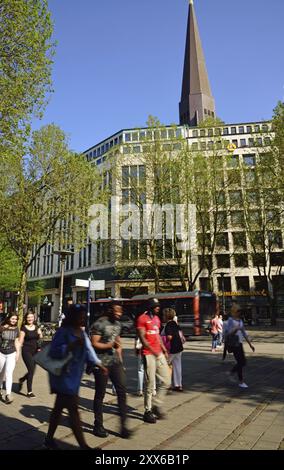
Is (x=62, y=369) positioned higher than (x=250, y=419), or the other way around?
(x=62, y=369)

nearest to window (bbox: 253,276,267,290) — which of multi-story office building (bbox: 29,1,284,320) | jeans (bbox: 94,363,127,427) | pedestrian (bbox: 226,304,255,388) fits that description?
multi-story office building (bbox: 29,1,284,320)

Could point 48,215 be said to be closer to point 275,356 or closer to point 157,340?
point 275,356

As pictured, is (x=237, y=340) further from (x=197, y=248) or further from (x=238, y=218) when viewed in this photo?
(x=238, y=218)

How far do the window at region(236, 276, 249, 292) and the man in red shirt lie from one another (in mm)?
45776

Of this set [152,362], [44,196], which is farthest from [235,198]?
[152,362]

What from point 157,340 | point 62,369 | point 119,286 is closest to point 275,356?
point 157,340

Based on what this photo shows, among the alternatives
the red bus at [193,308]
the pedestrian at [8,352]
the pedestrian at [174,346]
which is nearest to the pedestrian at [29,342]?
the pedestrian at [8,352]

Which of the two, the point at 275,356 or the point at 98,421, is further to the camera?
the point at 275,356

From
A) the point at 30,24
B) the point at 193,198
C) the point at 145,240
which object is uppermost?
the point at 30,24

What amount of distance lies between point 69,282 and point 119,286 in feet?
45.5

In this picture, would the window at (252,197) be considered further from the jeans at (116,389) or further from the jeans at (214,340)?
the jeans at (116,389)

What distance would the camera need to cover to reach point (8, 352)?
7172 mm

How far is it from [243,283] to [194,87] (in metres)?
49.9

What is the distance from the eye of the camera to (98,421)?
4855mm
